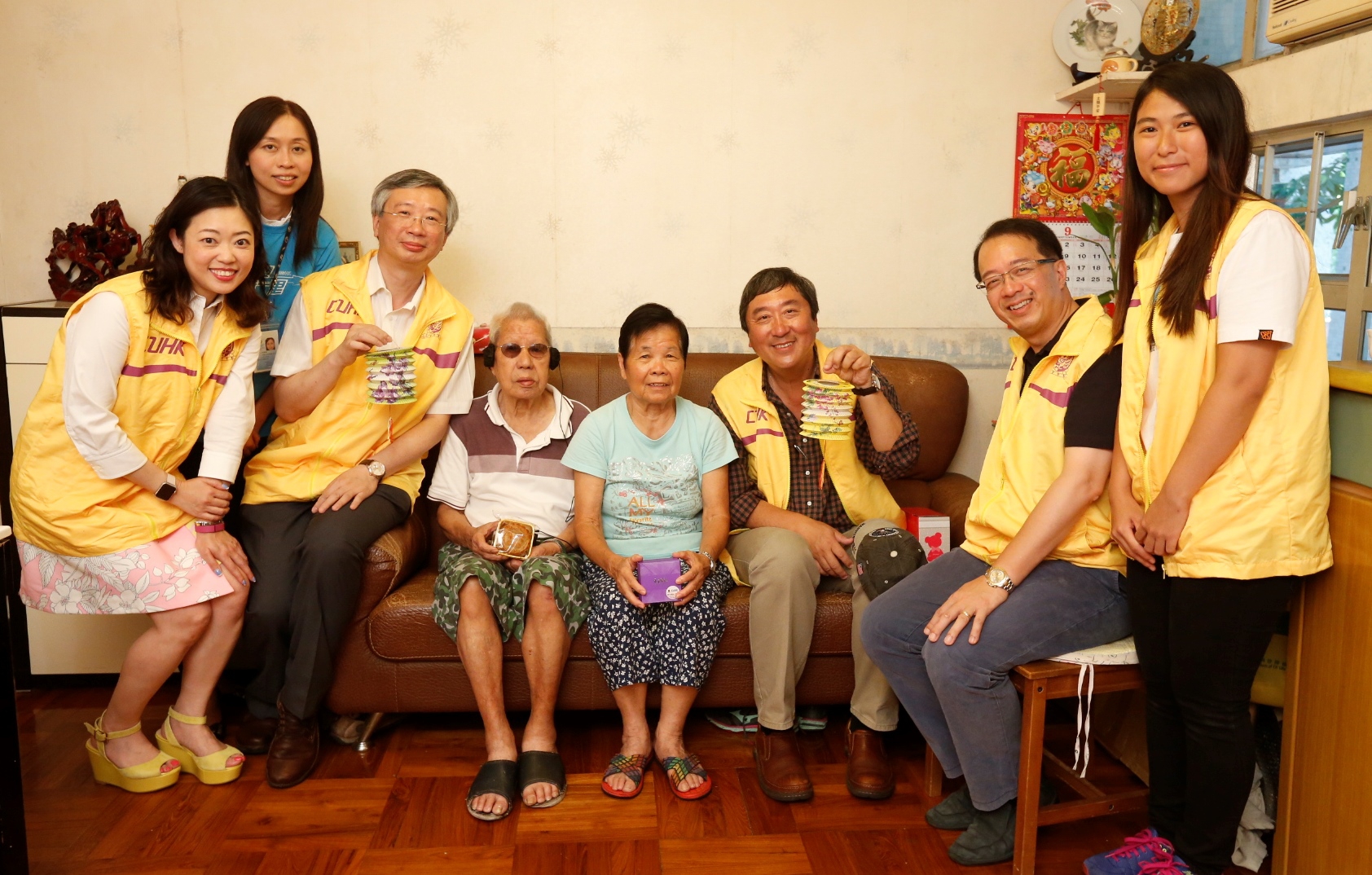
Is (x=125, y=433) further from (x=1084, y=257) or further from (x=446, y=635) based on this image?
(x=1084, y=257)

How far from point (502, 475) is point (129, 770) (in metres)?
1.10

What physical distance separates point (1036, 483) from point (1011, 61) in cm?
183

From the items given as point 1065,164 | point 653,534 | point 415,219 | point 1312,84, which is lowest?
point 653,534

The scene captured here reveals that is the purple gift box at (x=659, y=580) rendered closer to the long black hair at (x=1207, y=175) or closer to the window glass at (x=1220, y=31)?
the long black hair at (x=1207, y=175)

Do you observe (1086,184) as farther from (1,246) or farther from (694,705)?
(1,246)

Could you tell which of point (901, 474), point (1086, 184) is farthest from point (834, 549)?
point (1086, 184)

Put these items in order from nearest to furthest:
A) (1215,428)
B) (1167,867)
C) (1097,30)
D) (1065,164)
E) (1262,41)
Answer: (1215,428) → (1167,867) → (1262,41) → (1097,30) → (1065,164)

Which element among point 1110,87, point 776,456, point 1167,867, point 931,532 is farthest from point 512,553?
point 1110,87

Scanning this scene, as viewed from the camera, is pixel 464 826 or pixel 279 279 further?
pixel 279 279

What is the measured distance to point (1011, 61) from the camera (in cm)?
329

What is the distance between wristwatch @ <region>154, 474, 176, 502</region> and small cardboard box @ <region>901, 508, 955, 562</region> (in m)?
1.81

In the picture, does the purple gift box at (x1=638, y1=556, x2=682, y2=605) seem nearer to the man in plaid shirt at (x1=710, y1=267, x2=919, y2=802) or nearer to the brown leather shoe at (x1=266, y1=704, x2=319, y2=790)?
the man in plaid shirt at (x1=710, y1=267, x2=919, y2=802)

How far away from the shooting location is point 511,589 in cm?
246

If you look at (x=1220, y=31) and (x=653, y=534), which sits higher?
(x=1220, y=31)
